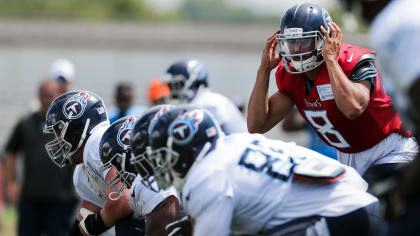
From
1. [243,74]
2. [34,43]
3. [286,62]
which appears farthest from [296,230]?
[34,43]

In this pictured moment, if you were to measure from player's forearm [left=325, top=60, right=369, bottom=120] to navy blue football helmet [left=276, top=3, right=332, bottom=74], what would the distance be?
0.24 meters

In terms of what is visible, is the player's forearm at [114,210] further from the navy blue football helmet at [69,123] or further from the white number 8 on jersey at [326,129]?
the white number 8 on jersey at [326,129]

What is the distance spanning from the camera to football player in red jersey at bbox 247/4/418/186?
532cm

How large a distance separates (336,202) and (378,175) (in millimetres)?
260

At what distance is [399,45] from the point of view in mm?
3582

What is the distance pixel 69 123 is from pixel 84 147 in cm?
20

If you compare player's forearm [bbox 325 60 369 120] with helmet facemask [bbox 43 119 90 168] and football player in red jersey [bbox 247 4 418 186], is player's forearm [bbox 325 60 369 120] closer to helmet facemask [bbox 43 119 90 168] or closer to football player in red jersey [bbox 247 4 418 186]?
football player in red jersey [bbox 247 4 418 186]

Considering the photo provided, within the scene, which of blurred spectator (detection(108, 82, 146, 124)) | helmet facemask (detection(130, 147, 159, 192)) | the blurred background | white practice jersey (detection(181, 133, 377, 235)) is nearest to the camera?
white practice jersey (detection(181, 133, 377, 235))

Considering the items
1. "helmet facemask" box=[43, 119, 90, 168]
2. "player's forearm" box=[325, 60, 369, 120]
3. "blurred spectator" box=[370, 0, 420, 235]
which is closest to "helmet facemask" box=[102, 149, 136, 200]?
"helmet facemask" box=[43, 119, 90, 168]

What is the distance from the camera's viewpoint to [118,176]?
546 centimetres

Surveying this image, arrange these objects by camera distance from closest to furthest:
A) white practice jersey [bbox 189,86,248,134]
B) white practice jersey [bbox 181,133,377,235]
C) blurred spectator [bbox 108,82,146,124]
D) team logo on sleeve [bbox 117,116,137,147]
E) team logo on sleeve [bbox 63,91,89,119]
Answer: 1. white practice jersey [bbox 181,133,377,235]
2. team logo on sleeve [bbox 117,116,137,147]
3. team logo on sleeve [bbox 63,91,89,119]
4. white practice jersey [bbox 189,86,248,134]
5. blurred spectator [bbox 108,82,146,124]

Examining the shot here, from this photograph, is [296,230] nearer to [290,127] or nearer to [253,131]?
[253,131]

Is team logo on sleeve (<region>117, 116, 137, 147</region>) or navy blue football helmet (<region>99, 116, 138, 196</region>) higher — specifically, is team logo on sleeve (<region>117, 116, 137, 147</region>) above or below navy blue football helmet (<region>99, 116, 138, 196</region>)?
above

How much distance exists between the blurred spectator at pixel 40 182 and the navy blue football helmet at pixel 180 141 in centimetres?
542
